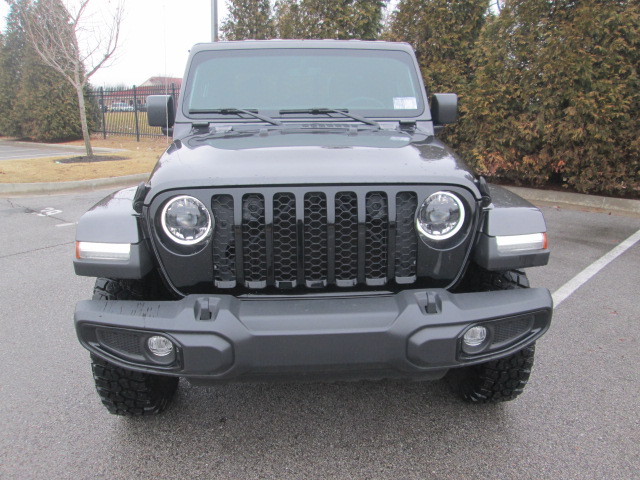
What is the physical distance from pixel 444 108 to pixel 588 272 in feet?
8.40

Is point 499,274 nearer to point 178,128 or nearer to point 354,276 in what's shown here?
point 354,276

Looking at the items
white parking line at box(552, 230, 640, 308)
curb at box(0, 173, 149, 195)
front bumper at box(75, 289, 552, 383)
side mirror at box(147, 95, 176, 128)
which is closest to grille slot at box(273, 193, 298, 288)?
front bumper at box(75, 289, 552, 383)

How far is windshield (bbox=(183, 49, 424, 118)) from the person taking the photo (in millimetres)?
2982

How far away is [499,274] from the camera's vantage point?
2.24 meters

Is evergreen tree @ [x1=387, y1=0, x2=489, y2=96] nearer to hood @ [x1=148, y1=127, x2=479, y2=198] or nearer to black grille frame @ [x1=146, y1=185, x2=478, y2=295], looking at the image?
hood @ [x1=148, y1=127, x2=479, y2=198]

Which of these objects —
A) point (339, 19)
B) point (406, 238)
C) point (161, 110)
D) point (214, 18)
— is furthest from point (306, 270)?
point (214, 18)

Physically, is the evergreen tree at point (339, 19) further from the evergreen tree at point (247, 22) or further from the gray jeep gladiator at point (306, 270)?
the gray jeep gladiator at point (306, 270)

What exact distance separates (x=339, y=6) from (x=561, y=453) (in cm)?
1034

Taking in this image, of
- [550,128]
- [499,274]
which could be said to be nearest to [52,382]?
[499,274]

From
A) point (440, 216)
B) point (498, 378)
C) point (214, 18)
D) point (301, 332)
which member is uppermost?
point (214, 18)

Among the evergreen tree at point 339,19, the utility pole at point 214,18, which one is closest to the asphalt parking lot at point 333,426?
the evergreen tree at point 339,19

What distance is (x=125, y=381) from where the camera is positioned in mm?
2205

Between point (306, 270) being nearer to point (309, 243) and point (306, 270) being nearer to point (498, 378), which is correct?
point (309, 243)

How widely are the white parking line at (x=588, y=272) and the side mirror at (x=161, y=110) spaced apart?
3.19m
